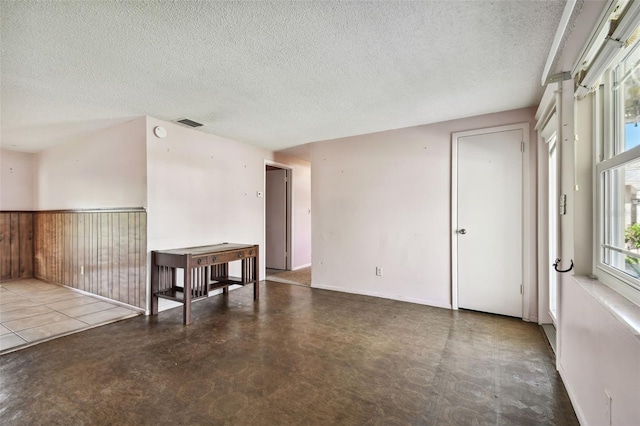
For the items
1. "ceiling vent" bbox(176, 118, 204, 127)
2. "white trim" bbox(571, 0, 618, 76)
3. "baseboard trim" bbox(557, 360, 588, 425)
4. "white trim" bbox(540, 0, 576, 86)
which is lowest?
"baseboard trim" bbox(557, 360, 588, 425)

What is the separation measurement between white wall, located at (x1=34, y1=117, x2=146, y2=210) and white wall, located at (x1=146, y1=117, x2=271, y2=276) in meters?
0.20

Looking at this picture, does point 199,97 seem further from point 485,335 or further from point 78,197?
point 485,335

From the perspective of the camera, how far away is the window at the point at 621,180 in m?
1.29

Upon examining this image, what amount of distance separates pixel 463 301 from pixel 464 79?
2.43m

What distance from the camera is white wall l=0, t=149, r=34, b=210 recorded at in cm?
508

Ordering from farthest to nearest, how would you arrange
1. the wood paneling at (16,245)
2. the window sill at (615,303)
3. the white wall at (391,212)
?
the wood paneling at (16,245)
the white wall at (391,212)
the window sill at (615,303)

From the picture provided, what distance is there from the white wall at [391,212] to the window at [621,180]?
170cm

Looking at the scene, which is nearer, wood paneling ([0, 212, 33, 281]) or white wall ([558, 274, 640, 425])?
white wall ([558, 274, 640, 425])

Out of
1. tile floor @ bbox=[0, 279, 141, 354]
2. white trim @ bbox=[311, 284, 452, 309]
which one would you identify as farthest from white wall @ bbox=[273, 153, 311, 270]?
tile floor @ bbox=[0, 279, 141, 354]

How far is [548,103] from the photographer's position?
92.9 inches

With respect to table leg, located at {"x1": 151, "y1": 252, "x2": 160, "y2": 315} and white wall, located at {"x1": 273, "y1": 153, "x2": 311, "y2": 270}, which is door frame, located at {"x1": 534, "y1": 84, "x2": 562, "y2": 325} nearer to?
white wall, located at {"x1": 273, "y1": 153, "x2": 311, "y2": 270}

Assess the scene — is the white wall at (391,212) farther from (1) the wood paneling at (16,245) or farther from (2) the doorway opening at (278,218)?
(1) the wood paneling at (16,245)

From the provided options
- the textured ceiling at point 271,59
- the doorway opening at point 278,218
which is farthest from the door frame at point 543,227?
the doorway opening at point 278,218

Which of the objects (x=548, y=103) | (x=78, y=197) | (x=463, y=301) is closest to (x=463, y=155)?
(x=548, y=103)
